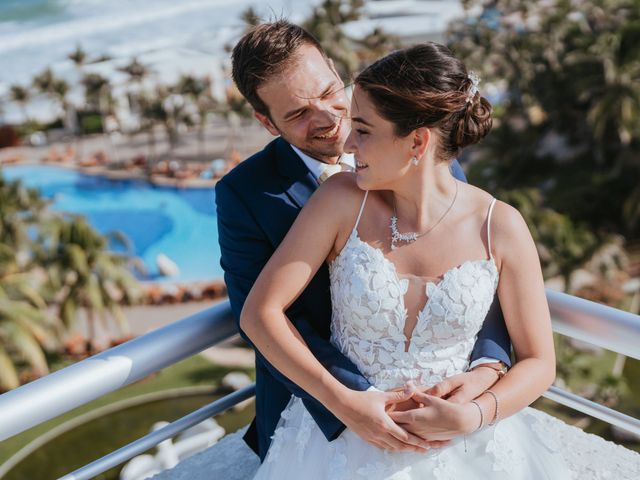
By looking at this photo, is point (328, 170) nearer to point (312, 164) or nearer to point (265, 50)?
point (312, 164)

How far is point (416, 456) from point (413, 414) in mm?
157

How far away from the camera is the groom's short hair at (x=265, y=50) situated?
8.04 feet

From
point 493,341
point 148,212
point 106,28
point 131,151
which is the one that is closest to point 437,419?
point 493,341

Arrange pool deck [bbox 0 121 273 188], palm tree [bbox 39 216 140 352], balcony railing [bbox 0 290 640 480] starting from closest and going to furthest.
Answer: balcony railing [bbox 0 290 640 480], palm tree [bbox 39 216 140 352], pool deck [bbox 0 121 273 188]

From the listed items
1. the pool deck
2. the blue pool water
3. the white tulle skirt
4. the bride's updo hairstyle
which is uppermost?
the bride's updo hairstyle

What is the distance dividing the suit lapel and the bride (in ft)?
0.68

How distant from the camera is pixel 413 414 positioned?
76.0 inches

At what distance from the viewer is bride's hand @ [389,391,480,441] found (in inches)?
75.7

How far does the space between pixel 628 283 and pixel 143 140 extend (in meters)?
24.8

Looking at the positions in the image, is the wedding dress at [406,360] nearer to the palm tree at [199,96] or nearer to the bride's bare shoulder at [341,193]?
the bride's bare shoulder at [341,193]

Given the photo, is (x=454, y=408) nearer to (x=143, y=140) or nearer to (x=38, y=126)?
(x=143, y=140)

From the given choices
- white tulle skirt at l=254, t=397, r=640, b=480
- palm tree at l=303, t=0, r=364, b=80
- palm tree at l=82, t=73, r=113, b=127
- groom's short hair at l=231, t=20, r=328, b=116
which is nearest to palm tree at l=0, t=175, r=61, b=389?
groom's short hair at l=231, t=20, r=328, b=116

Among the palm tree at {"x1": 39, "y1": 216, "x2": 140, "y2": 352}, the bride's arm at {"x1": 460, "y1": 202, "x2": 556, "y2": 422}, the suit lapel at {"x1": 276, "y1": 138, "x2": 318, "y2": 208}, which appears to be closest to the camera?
the bride's arm at {"x1": 460, "y1": 202, "x2": 556, "y2": 422}

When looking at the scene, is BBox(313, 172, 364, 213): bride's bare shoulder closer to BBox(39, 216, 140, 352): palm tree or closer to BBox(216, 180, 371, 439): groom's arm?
BBox(216, 180, 371, 439): groom's arm
